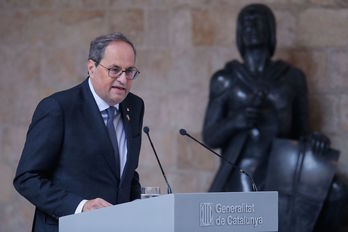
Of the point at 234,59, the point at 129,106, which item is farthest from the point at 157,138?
the point at 129,106

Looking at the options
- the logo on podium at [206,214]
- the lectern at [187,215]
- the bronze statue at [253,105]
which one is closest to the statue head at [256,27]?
the bronze statue at [253,105]

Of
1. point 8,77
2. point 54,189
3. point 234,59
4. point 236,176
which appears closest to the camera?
point 54,189

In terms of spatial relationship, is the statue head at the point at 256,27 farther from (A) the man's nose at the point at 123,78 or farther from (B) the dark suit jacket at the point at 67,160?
(A) the man's nose at the point at 123,78

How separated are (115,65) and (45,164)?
37cm

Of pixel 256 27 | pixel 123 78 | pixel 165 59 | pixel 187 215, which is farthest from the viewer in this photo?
pixel 165 59

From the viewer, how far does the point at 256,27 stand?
578 centimetres

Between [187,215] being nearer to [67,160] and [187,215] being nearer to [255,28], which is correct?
[67,160]

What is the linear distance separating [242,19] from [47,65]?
159cm

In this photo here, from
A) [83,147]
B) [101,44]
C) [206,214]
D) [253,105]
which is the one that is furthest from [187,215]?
[253,105]

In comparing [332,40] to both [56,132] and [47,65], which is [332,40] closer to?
[47,65]

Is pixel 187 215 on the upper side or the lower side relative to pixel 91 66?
lower

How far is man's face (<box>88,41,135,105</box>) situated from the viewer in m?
3.12

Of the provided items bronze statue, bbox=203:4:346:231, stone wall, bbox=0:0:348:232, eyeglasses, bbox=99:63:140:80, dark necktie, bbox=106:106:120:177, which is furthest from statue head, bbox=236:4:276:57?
eyeglasses, bbox=99:63:140:80

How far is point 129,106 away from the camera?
3.38 meters
